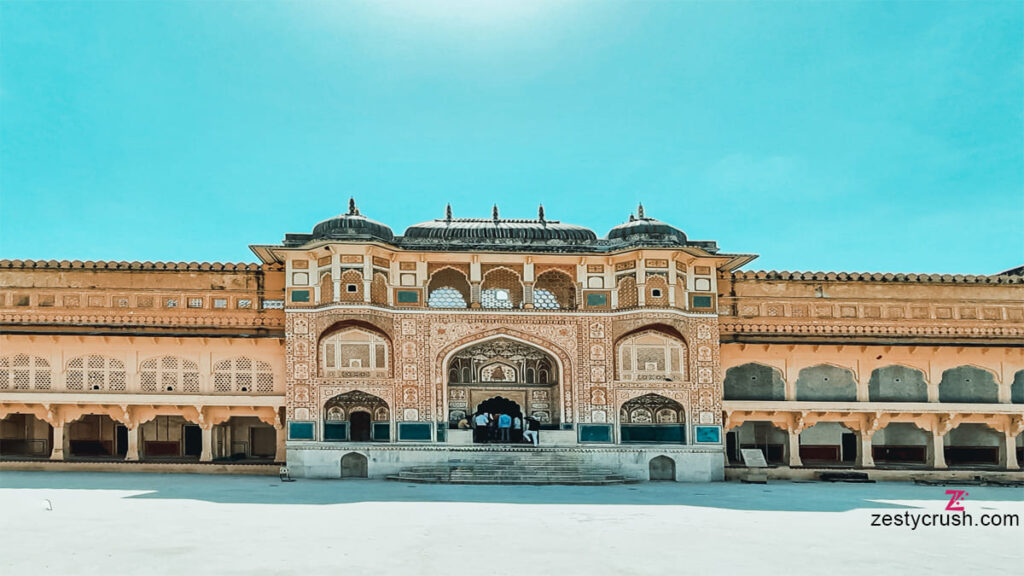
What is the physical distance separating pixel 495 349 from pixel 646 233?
5216 mm

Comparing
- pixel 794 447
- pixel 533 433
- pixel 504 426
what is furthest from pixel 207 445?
pixel 794 447

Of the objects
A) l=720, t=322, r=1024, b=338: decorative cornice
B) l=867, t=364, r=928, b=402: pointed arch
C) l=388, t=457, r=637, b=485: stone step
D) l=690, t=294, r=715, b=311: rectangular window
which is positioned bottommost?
l=388, t=457, r=637, b=485: stone step

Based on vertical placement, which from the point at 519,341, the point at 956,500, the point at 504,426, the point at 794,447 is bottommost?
the point at 956,500

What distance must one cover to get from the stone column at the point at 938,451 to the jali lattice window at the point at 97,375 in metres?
21.9

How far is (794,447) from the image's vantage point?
911 inches

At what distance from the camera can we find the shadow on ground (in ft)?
52.6

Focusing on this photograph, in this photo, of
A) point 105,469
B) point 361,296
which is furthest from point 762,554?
point 105,469

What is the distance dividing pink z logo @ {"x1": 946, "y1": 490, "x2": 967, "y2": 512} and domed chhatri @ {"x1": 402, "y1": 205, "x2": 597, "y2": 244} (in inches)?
410

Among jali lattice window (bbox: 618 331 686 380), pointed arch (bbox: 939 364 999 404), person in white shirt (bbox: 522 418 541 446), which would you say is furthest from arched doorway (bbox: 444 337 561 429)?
pointed arch (bbox: 939 364 999 404)

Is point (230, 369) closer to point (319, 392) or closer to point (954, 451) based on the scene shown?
point (319, 392)

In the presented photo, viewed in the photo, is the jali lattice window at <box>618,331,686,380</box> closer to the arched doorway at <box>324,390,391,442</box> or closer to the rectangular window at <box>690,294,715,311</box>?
the rectangular window at <box>690,294,715,311</box>

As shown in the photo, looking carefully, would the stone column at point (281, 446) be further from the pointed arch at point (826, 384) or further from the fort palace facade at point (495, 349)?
the pointed arch at point (826, 384)

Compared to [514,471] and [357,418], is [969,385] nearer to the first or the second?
[514,471]

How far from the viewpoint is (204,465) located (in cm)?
2189
